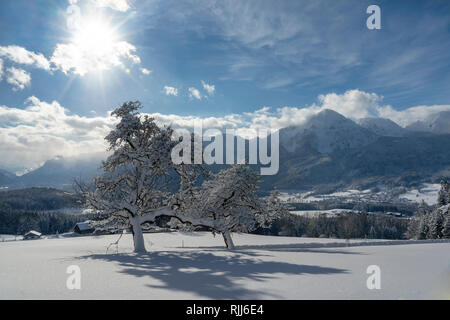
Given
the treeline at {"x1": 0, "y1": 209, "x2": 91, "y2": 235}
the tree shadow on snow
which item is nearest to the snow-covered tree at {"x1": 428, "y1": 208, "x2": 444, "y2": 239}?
the tree shadow on snow

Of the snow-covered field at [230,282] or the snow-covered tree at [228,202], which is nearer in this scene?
the snow-covered field at [230,282]

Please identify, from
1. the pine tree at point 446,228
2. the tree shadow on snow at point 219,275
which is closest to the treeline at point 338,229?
the pine tree at point 446,228

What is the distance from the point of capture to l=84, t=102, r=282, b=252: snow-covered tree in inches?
846

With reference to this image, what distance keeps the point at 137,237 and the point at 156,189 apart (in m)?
4.14

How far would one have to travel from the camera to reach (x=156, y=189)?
77.5 ft

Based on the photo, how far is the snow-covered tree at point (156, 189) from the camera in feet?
70.5

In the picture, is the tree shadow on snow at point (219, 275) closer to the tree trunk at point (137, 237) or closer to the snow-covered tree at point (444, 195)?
the tree trunk at point (137, 237)

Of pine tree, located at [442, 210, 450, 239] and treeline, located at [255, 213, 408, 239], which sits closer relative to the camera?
pine tree, located at [442, 210, 450, 239]

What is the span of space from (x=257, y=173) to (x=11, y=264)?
668 inches

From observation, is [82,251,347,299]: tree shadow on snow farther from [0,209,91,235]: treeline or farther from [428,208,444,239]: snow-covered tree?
[0,209,91,235]: treeline
